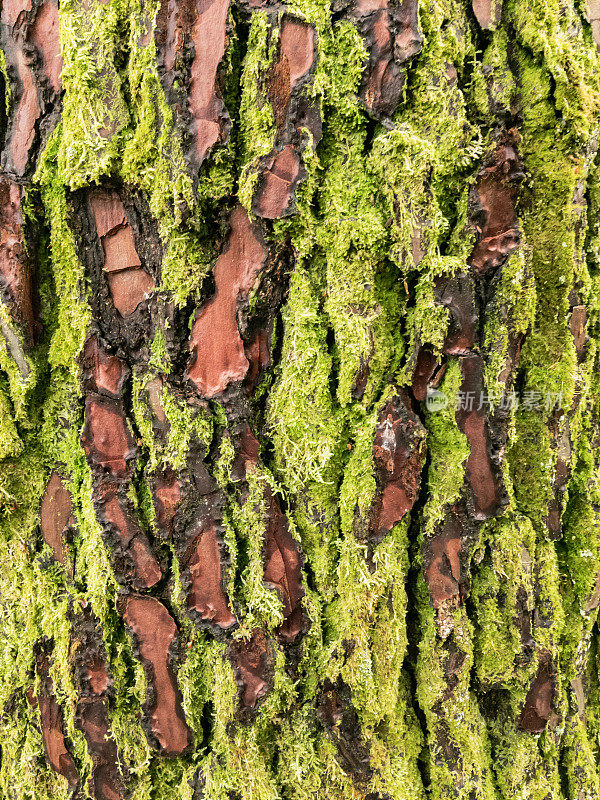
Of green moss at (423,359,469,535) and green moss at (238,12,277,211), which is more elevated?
green moss at (238,12,277,211)

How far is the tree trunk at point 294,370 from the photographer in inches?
45.3

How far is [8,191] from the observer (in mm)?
1255

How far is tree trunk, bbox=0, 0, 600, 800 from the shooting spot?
1150 mm

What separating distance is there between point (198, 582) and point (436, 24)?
4.48 feet

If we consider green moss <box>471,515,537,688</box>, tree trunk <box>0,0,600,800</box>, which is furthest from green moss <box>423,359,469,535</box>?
green moss <box>471,515,537,688</box>

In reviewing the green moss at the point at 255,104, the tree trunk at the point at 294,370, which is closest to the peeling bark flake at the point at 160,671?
the tree trunk at the point at 294,370

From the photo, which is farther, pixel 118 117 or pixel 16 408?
pixel 16 408

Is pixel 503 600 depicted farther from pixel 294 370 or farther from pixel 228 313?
pixel 228 313

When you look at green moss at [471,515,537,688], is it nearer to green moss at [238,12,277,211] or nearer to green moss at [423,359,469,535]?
green moss at [423,359,469,535]

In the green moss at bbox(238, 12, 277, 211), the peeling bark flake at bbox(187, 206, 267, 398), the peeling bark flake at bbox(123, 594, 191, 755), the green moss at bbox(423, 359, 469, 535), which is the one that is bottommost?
the peeling bark flake at bbox(123, 594, 191, 755)

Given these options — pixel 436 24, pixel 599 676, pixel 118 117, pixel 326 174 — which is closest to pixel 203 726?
pixel 599 676

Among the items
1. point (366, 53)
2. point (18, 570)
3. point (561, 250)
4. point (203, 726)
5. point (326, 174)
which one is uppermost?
point (366, 53)

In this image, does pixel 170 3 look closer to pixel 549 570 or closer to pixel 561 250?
pixel 561 250

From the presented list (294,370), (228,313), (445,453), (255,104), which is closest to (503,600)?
(445,453)
